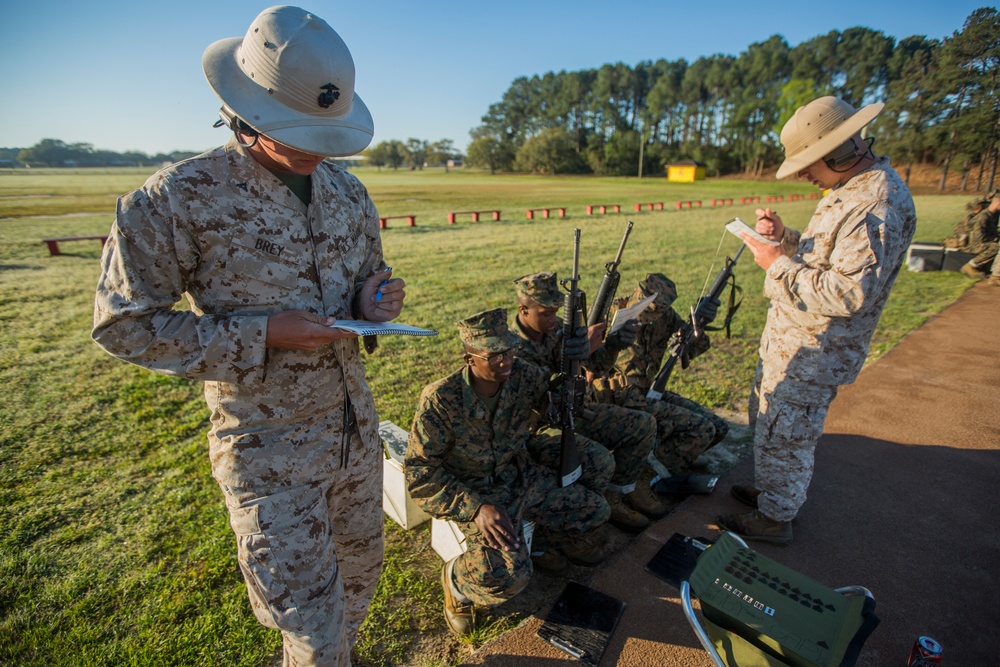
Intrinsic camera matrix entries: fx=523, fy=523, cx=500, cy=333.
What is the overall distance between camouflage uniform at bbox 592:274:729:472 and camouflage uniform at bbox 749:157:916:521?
21.6 inches

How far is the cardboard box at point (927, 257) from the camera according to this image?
1188 centimetres

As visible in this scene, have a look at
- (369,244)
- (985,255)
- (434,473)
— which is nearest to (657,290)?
(434,473)

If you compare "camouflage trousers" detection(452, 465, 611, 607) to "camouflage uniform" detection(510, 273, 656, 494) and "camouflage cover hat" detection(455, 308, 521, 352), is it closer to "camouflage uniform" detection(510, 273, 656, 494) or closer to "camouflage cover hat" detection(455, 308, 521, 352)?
"camouflage uniform" detection(510, 273, 656, 494)

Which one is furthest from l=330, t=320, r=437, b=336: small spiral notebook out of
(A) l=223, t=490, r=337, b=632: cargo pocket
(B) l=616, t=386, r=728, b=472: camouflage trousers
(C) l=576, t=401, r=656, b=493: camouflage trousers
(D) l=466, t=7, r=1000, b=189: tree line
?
(D) l=466, t=7, r=1000, b=189: tree line

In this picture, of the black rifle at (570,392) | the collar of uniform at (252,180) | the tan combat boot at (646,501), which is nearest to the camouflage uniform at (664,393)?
the tan combat boot at (646,501)

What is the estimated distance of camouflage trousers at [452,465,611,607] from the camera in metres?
2.67

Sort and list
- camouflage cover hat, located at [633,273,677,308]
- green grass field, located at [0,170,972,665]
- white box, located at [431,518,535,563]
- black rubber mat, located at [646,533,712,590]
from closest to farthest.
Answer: green grass field, located at [0,170,972,665]
white box, located at [431,518,535,563]
black rubber mat, located at [646,533,712,590]
camouflage cover hat, located at [633,273,677,308]

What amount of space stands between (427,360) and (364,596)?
4235 millimetres

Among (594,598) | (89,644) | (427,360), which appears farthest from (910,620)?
(427,360)

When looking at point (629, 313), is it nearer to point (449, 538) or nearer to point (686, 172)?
point (449, 538)

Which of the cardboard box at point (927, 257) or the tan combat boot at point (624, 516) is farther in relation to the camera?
the cardboard box at point (927, 257)

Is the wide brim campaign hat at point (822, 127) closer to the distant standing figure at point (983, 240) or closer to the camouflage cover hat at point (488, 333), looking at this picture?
the camouflage cover hat at point (488, 333)

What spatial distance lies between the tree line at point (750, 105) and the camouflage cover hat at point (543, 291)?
10690 mm

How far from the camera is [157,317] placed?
1.71 metres
